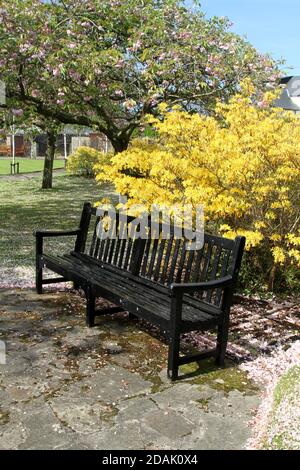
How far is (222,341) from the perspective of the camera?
409cm

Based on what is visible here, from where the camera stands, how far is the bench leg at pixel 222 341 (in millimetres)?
4082

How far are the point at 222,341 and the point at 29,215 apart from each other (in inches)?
394

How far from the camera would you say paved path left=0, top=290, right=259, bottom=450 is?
9.80 ft

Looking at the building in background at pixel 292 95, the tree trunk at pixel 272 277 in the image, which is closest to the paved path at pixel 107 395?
the tree trunk at pixel 272 277

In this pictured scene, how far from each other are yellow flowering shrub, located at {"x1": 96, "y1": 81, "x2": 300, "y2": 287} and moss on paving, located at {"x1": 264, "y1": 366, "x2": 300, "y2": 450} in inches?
84.8

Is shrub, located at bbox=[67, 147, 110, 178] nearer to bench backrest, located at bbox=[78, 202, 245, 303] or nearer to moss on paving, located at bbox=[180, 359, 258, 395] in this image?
bench backrest, located at bbox=[78, 202, 245, 303]

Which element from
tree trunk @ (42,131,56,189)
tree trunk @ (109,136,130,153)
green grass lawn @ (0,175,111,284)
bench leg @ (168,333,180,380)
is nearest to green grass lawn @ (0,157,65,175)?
green grass lawn @ (0,175,111,284)

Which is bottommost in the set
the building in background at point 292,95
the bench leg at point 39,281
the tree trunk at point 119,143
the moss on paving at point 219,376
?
the moss on paving at point 219,376

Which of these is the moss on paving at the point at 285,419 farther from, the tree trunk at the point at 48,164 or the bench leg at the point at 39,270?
the tree trunk at the point at 48,164

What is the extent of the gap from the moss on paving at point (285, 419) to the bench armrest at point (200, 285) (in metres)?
0.96

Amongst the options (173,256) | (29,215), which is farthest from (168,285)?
(29,215)

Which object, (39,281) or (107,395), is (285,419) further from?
(39,281)

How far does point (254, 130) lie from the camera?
17.7ft

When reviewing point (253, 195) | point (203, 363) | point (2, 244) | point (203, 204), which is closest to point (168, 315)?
point (203, 363)
